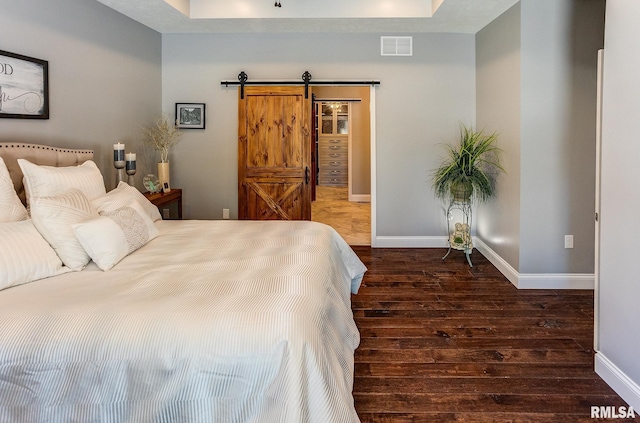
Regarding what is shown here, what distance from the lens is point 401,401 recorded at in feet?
7.36

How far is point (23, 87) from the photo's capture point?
317 centimetres

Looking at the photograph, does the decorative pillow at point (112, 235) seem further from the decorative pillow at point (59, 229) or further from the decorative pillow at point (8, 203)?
the decorative pillow at point (8, 203)

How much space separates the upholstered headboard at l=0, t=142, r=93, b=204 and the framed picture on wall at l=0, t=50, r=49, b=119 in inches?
11.8

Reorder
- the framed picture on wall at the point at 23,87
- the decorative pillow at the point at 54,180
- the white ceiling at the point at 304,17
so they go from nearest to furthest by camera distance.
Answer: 1. the decorative pillow at the point at 54,180
2. the framed picture on wall at the point at 23,87
3. the white ceiling at the point at 304,17

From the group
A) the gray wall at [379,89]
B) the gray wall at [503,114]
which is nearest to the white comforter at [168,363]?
the gray wall at [503,114]

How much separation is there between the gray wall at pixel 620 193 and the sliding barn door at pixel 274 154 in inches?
141

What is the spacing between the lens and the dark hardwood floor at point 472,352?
7.20ft

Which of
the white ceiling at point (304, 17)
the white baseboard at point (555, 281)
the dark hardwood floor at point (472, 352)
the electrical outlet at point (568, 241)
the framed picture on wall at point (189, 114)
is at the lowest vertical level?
the dark hardwood floor at point (472, 352)

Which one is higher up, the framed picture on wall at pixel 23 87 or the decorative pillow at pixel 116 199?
the framed picture on wall at pixel 23 87

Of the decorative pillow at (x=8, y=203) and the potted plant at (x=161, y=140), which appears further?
the potted plant at (x=161, y=140)

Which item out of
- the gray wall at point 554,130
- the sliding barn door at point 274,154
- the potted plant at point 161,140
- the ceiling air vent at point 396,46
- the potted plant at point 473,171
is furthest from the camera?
the sliding barn door at point 274,154

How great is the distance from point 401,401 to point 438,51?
431 centimetres

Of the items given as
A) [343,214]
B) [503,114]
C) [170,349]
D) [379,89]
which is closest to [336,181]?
[343,214]

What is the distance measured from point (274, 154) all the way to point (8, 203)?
3.39 meters
